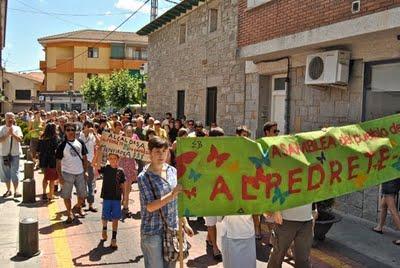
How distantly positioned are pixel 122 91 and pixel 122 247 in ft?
88.0

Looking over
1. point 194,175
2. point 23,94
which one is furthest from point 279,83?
point 23,94

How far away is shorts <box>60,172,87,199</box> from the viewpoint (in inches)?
308

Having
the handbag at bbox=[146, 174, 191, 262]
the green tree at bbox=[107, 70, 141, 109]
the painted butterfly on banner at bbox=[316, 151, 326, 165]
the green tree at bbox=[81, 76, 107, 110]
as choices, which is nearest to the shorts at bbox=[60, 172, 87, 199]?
the handbag at bbox=[146, 174, 191, 262]

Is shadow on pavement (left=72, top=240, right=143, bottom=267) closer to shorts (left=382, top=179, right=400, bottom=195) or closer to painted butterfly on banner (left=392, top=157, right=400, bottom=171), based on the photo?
painted butterfly on banner (left=392, top=157, right=400, bottom=171)

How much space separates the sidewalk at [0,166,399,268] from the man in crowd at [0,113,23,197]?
1607mm

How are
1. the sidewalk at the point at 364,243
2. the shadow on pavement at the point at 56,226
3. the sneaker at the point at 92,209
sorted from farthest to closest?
1. the sneaker at the point at 92,209
2. the shadow on pavement at the point at 56,226
3. the sidewalk at the point at 364,243

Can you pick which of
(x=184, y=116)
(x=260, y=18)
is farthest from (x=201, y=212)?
(x=184, y=116)

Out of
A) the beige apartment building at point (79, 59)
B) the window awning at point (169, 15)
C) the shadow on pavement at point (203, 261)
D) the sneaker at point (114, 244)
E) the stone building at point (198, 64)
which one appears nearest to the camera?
the shadow on pavement at point (203, 261)

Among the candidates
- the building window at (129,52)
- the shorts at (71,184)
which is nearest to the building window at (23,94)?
the building window at (129,52)

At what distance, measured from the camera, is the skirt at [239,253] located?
4160mm

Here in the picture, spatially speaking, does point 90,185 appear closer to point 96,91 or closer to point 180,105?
point 180,105

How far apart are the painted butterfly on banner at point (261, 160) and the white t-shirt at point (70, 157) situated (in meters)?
4.77

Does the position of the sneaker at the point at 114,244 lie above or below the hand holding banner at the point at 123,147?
below

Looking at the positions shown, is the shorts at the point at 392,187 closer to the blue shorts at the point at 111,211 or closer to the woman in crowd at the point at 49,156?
the blue shorts at the point at 111,211
